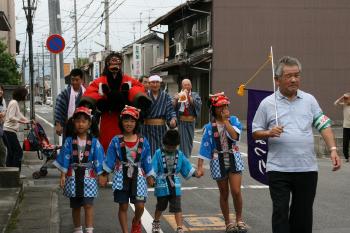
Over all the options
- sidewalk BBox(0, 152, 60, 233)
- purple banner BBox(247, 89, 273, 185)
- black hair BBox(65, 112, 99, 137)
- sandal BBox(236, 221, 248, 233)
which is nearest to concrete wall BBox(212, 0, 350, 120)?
sidewalk BBox(0, 152, 60, 233)

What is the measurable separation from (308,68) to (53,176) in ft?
74.8

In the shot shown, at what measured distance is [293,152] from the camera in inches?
194

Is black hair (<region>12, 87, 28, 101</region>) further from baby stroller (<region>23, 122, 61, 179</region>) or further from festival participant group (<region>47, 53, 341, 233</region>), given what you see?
festival participant group (<region>47, 53, 341, 233</region>)

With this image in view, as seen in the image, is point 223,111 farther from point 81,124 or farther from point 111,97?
point 81,124

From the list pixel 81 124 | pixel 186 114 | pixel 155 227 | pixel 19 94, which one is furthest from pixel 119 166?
pixel 19 94

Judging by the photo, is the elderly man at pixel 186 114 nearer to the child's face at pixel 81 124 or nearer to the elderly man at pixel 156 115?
the elderly man at pixel 156 115

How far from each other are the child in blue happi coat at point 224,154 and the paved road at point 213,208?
0.42 m

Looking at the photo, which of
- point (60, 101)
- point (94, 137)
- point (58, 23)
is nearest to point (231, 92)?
point (58, 23)

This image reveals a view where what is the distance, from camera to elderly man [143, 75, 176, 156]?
29.3ft

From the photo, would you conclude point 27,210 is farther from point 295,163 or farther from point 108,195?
point 295,163

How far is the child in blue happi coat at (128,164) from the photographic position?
5980 millimetres

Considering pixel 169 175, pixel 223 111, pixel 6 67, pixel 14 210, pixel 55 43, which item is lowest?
pixel 14 210

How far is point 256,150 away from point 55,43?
288 inches

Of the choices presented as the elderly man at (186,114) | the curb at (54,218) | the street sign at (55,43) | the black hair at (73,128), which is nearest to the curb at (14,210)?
the curb at (54,218)
